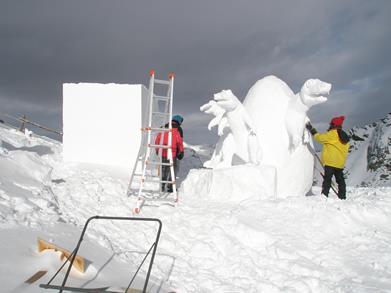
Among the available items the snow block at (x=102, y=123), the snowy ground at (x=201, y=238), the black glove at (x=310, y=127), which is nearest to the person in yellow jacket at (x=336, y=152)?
Result: the black glove at (x=310, y=127)

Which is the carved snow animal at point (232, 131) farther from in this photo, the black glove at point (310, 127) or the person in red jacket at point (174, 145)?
the black glove at point (310, 127)

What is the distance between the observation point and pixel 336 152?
22.9 ft

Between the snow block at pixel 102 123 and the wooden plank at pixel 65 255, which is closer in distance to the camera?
the wooden plank at pixel 65 255

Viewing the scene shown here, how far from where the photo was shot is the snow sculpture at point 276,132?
747 centimetres

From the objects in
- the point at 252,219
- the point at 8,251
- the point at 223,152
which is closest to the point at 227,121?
the point at 223,152

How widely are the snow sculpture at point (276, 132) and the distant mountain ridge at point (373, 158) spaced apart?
42.7ft

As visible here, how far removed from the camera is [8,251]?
3061mm

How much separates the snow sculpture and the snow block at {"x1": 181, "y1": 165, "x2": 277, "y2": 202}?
0.44m

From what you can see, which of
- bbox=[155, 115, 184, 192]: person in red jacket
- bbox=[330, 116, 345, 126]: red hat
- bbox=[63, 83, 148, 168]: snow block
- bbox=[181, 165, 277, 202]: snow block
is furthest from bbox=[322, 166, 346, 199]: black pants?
bbox=[63, 83, 148, 168]: snow block

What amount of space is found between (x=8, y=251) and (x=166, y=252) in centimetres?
190

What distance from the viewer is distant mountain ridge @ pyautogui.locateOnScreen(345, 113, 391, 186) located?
19.9 meters

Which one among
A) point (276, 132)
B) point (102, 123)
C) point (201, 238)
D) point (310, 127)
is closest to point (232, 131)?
point (276, 132)

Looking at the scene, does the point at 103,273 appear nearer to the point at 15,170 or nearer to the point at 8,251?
the point at 8,251

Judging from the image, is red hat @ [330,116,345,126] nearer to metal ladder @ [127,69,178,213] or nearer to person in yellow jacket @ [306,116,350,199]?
person in yellow jacket @ [306,116,350,199]
